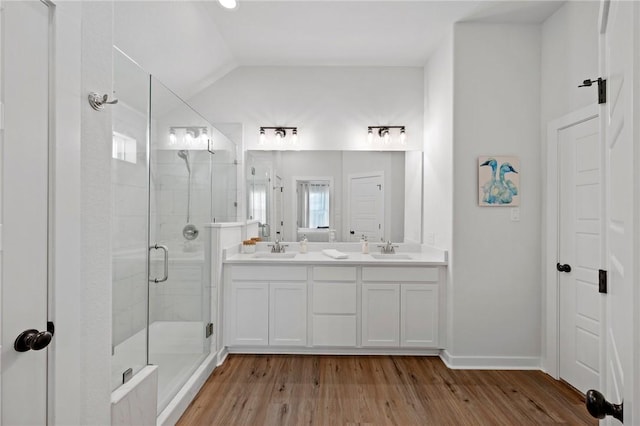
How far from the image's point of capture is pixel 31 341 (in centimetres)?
90

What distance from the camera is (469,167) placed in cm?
290

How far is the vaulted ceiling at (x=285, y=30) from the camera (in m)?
2.51

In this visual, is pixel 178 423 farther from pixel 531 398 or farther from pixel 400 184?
pixel 400 184

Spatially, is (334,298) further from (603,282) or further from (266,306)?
(603,282)

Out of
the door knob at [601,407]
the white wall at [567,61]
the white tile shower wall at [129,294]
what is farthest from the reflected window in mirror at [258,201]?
the door knob at [601,407]

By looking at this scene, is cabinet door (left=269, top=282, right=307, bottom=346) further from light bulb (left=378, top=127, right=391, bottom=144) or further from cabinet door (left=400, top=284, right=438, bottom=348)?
light bulb (left=378, top=127, right=391, bottom=144)

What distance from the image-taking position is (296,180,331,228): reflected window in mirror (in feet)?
12.2

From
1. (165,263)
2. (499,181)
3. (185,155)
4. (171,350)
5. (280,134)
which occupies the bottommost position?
(171,350)

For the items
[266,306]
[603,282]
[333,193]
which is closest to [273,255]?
[266,306]

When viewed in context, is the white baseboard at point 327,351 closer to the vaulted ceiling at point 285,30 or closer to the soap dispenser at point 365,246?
the soap dispenser at point 365,246

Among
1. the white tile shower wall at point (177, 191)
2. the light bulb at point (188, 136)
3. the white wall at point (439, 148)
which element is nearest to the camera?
the white tile shower wall at point (177, 191)

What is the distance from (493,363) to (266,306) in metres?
2.04

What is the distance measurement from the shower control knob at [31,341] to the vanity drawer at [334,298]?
2.27 m

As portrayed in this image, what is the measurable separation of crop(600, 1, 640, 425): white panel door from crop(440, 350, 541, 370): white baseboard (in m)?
1.95
